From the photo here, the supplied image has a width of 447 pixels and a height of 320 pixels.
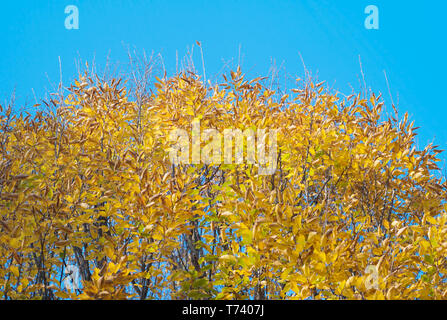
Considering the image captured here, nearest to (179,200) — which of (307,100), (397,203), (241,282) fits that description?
(241,282)

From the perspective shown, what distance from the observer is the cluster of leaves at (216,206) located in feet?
7.59

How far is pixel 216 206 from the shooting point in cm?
307

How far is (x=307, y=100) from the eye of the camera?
Answer: 4.11 meters

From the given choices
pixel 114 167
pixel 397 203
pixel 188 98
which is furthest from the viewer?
pixel 397 203

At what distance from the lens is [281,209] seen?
224 cm

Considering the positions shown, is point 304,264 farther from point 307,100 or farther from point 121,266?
point 307,100

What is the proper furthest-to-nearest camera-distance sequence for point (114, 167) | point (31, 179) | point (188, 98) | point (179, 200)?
point (188, 98) < point (31, 179) < point (114, 167) < point (179, 200)

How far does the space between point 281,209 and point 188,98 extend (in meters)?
1.74

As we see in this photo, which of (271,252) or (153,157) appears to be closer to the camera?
(271,252)

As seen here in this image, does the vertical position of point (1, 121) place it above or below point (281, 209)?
above

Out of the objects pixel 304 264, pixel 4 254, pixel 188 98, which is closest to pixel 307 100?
pixel 188 98

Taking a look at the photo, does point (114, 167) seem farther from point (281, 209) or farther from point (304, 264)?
point (304, 264)

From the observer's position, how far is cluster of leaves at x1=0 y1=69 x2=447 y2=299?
2.31 meters
